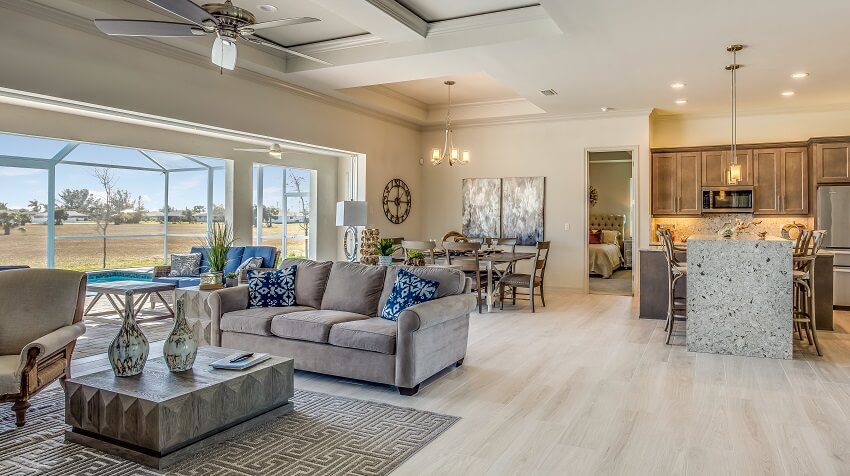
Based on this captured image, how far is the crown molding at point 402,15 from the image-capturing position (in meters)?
4.89

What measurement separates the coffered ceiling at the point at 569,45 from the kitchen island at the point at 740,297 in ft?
6.45

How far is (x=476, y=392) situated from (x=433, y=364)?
37 cm

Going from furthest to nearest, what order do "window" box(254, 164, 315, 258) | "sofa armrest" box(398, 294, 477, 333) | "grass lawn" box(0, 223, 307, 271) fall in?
"window" box(254, 164, 315, 258)
"grass lawn" box(0, 223, 307, 271)
"sofa armrest" box(398, 294, 477, 333)

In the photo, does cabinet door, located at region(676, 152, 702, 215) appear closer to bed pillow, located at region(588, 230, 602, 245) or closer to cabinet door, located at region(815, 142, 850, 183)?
cabinet door, located at region(815, 142, 850, 183)

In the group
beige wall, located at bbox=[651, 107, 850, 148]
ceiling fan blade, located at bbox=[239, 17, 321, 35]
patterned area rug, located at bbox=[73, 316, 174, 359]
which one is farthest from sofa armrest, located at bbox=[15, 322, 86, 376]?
beige wall, located at bbox=[651, 107, 850, 148]

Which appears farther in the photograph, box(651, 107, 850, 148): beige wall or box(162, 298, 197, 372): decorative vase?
box(651, 107, 850, 148): beige wall

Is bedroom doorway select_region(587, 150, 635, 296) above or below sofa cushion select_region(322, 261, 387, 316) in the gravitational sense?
above

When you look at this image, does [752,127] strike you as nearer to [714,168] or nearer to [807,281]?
[714,168]

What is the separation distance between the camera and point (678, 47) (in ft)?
18.0

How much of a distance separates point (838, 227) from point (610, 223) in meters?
5.24

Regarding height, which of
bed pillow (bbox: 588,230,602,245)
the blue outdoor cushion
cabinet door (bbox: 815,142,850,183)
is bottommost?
the blue outdoor cushion

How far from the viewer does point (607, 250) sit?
1116 centimetres

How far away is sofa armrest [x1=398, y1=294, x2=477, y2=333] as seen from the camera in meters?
3.74

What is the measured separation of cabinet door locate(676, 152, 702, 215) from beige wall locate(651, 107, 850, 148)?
1.67 ft
